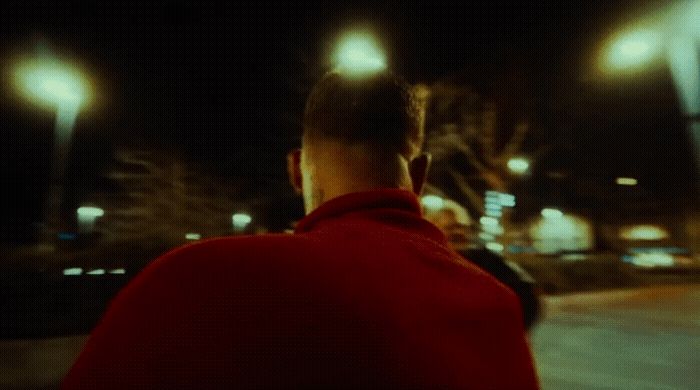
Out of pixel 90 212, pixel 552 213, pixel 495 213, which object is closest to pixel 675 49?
pixel 495 213

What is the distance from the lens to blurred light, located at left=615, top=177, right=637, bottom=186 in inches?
1258

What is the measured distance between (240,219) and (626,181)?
2690cm

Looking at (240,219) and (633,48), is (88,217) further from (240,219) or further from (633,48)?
(633,48)

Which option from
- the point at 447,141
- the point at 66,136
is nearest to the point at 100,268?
the point at 66,136

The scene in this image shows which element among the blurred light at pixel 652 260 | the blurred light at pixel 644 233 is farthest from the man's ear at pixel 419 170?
the blurred light at pixel 644 233

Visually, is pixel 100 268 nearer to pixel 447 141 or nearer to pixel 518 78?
pixel 447 141

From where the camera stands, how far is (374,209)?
1.13 m

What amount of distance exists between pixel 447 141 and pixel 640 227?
30216 mm

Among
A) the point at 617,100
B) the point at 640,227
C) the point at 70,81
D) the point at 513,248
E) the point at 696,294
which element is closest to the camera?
the point at 70,81

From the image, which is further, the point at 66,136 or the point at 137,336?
the point at 66,136

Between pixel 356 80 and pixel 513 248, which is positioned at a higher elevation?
pixel 513 248

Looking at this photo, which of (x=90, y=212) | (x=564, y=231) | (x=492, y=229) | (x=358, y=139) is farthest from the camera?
(x=564, y=231)

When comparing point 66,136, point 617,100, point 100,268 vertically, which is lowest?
point 100,268

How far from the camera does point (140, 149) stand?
14.0 metres
